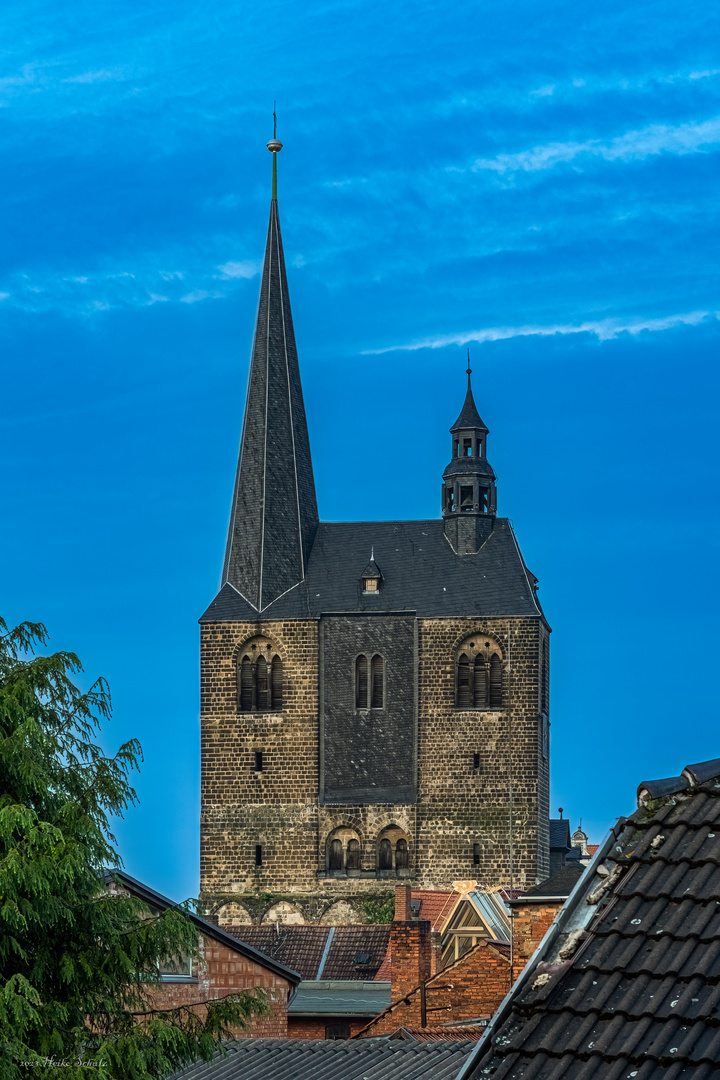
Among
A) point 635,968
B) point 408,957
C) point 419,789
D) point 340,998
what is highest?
point 419,789

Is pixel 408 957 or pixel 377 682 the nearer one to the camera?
pixel 408 957

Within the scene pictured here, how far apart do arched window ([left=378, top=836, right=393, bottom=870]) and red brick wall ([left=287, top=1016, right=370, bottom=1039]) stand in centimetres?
3414

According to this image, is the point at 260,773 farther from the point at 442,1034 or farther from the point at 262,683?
the point at 442,1034

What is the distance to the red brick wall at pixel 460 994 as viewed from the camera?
30.8 meters

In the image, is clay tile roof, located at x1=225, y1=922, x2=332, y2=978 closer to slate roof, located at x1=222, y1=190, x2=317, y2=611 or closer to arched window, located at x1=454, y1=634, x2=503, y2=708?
arched window, located at x1=454, y1=634, x2=503, y2=708

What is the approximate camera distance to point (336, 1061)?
23719 mm

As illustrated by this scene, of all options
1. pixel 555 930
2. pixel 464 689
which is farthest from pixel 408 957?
pixel 464 689

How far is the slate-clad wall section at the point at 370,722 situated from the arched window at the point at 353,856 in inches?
67.5

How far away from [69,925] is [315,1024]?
25.8 m

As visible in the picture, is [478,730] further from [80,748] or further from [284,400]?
[80,748]

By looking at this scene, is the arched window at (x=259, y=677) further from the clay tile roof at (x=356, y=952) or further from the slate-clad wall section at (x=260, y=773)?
the clay tile roof at (x=356, y=952)

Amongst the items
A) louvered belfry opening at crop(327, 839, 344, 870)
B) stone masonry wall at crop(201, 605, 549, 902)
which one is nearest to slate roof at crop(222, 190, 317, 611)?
stone masonry wall at crop(201, 605, 549, 902)

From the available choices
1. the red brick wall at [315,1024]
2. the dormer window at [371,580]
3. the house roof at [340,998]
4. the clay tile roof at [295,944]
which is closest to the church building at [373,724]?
the dormer window at [371,580]

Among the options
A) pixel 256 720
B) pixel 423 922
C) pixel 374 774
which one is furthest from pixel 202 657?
pixel 423 922
